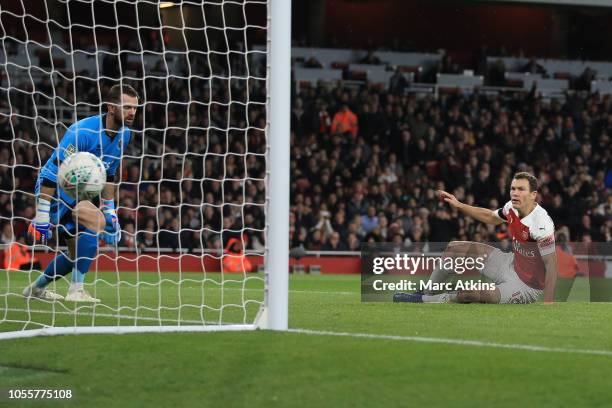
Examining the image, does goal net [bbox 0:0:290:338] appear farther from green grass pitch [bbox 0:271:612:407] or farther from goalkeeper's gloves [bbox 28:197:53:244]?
green grass pitch [bbox 0:271:612:407]

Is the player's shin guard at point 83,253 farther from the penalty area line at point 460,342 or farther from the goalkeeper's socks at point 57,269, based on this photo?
the penalty area line at point 460,342

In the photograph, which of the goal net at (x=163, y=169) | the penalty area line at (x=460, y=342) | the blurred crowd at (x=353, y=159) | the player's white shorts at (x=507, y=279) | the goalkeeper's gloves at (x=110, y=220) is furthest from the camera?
the blurred crowd at (x=353, y=159)

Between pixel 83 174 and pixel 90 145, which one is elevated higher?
pixel 90 145

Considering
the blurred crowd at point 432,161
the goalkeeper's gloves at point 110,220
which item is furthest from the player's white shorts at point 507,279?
the blurred crowd at point 432,161

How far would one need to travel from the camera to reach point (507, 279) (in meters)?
10.1

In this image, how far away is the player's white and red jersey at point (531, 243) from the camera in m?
10.1

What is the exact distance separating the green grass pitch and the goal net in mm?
476

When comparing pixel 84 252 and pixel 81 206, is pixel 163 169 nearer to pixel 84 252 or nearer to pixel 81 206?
pixel 84 252

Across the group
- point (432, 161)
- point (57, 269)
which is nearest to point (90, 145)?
point (57, 269)

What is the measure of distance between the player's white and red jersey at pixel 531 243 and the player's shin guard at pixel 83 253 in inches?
149

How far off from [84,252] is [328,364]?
409cm

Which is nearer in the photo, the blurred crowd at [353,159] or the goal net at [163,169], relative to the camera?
the goal net at [163,169]

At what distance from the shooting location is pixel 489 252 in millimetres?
9820

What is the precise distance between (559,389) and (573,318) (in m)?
3.53
